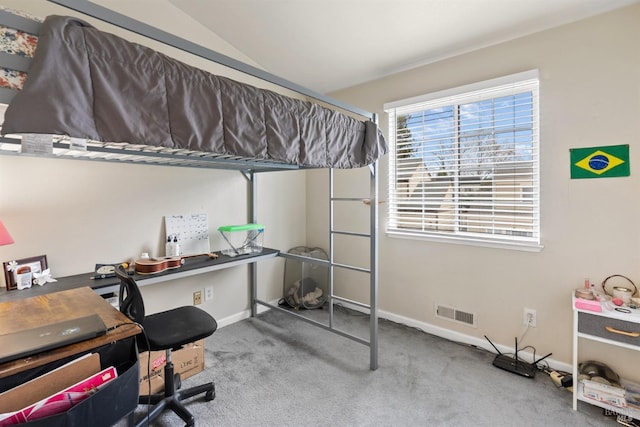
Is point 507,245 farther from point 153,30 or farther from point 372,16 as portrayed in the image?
point 153,30

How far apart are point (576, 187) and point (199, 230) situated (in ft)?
9.56

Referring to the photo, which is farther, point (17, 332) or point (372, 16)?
point (372, 16)

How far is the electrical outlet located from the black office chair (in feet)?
7.32

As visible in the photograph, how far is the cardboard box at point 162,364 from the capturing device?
182 cm

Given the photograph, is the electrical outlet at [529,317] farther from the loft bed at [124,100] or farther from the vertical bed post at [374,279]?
the loft bed at [124,100]

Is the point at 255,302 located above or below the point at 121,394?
below

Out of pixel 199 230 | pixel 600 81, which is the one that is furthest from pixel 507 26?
pixel 199 230

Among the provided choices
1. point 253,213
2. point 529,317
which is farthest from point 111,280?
point 529,317

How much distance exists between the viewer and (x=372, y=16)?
7.00 ft

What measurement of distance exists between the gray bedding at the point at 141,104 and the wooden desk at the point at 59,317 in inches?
24.5

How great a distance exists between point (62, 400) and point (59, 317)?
16.3 inches

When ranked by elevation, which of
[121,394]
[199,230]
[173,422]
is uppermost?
[199,230]

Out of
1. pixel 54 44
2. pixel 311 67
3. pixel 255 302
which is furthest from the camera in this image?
pixel 255 302

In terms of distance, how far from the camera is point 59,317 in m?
1.11
